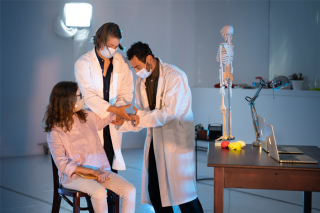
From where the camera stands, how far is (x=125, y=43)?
5.99 metres

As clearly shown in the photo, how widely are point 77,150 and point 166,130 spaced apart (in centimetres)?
62

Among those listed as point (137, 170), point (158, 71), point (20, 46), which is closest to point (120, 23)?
point (20, 46)

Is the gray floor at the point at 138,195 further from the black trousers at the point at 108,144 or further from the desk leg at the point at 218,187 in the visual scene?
the desk leg at the point at 218,187

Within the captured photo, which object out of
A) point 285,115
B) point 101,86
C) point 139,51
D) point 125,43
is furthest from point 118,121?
point 125,43

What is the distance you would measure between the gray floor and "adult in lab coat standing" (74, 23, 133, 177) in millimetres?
849

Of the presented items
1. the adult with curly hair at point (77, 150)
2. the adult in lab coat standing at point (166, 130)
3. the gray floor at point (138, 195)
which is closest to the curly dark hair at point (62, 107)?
the adult with curly hair at point (77, 150)

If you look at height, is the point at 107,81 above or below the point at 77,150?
above

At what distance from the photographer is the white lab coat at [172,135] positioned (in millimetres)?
2197

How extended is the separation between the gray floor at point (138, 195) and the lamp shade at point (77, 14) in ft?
7.11

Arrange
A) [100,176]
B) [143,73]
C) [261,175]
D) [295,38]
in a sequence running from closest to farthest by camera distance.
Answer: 1. [261,175]
2. [100,176]
3. [143,73]
4. [295,38]

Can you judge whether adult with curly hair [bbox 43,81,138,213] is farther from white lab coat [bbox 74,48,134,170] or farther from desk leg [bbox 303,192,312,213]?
desk leg [bbox 303,192,312,213]

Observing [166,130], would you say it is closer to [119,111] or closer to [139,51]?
[119,111]

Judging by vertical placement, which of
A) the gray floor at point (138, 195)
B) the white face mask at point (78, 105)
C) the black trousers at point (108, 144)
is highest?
the white face mask at point (78, 105)

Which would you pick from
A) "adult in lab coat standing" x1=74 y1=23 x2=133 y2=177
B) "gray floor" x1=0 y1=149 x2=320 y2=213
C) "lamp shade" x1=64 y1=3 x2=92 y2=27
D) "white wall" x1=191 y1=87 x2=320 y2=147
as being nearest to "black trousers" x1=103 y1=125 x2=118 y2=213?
"adult in lab coat standing" x1=74 y1=23 x2=133 y2=177
